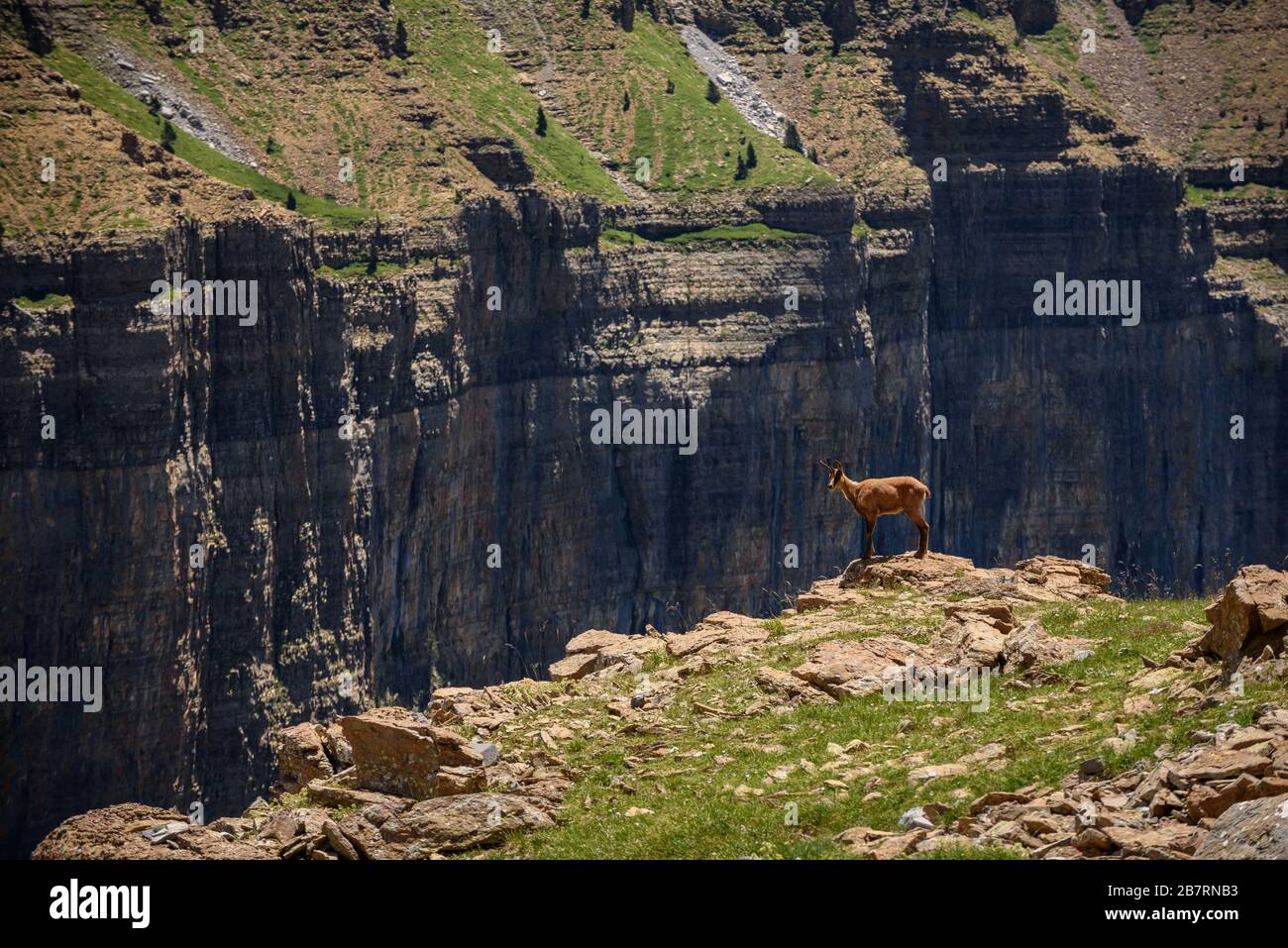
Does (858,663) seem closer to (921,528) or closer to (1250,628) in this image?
(1250,628)

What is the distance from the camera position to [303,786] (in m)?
43.4

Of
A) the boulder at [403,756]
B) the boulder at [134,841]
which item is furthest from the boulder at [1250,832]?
the boulder at [134,841]

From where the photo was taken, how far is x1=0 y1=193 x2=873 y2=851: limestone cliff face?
3740 inches

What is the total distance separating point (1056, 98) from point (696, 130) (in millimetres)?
28196

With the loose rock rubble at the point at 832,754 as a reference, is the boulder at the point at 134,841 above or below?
below

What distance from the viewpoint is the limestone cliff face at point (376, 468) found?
95.0 m

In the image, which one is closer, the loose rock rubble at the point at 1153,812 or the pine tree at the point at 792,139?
the loose rock rubble at the point at 1153,812

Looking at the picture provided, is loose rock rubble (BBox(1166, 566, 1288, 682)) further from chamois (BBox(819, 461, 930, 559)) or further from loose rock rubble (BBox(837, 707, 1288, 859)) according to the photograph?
chamois (BBox(819, 461, 930, 559))

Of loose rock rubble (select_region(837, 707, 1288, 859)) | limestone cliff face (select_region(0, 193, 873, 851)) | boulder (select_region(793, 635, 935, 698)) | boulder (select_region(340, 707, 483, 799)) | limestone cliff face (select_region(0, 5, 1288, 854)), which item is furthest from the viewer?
limestone cliff face (select_region(0, 5, 1288, 854))

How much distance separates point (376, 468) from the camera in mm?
112062

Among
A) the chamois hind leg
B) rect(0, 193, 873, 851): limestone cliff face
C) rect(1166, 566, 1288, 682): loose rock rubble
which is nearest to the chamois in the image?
the chamois hind leg

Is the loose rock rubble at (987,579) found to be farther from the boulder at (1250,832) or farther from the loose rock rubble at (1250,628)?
the boulder at (1250,832)

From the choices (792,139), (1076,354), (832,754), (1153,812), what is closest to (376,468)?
(792,139)
